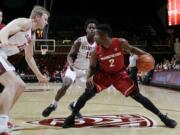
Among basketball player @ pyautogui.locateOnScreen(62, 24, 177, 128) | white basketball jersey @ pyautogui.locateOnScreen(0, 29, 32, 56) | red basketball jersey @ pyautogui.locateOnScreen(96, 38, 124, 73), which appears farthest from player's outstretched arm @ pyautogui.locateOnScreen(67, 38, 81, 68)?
white basketball jersey @ pyautogui.locateOnScreen(0, 29, 32, 56)

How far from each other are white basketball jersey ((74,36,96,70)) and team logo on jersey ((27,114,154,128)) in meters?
0.98

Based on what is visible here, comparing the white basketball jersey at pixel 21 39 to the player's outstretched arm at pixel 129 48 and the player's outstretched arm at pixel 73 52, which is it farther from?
the player's outstretched arm at pixel 73 52

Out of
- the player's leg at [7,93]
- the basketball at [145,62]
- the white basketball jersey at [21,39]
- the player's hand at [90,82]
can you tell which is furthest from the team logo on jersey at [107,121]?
the player's leg at [7,93]

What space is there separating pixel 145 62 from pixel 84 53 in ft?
4.87

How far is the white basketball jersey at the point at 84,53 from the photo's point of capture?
6.81 m

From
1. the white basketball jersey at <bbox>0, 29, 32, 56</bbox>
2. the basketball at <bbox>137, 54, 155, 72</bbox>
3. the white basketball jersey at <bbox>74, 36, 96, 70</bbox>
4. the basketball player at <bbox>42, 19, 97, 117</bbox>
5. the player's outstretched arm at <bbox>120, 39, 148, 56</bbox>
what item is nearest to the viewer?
the white basketball jersey at <bbox>0, 29, 32, 56</bbox>

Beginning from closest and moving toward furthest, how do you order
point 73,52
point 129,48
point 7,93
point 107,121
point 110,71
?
point 7,93 < point 129,48 < point 110,71 < point 107,121 < point 73,52

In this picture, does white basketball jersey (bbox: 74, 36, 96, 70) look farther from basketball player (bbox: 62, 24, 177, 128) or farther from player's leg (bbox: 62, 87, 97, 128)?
player's leg (bbox: 62, 87, 97, 128)

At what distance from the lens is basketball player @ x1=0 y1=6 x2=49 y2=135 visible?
13.4 feet

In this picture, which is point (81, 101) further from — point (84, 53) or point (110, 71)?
point (84, 53)

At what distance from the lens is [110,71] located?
19.2 feet

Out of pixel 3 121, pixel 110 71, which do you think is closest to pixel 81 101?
pixel 110 71

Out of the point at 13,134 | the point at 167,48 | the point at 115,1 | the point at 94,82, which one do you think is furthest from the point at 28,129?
the point at 115,1

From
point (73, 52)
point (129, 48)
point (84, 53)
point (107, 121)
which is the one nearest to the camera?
point (129, 48)
